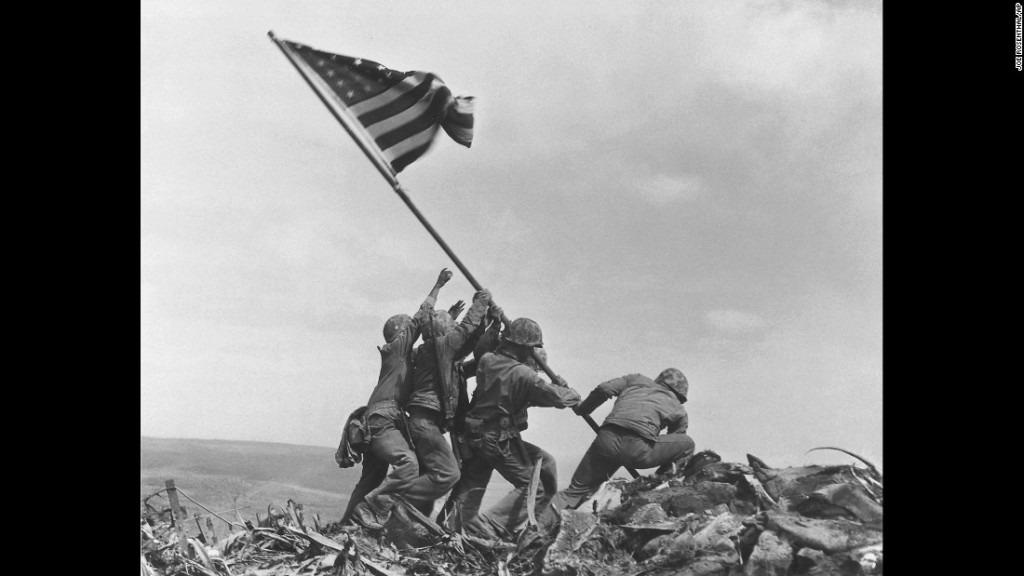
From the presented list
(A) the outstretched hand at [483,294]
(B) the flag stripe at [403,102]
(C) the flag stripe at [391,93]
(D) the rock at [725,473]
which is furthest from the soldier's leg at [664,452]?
(C) the flag stripe at [391,93]

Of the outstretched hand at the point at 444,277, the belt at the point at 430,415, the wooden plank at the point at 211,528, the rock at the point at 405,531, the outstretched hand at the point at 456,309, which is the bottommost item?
the wooden plank at the point at 211,528

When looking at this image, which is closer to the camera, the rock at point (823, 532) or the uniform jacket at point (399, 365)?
the rock at point (823, 532)

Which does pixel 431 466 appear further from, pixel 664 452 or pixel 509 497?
pixel 664 452

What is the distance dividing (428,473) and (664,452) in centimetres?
211

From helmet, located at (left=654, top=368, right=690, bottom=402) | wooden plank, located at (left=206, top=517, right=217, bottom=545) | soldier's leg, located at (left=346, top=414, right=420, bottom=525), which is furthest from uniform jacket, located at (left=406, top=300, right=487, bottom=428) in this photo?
wooden plank, located at (left=206, top=517, right=217, bottom=545)

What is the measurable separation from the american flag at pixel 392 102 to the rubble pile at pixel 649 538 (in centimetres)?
335

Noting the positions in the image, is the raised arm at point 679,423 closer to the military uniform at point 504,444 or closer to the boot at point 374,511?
the military uniform at point 504,444

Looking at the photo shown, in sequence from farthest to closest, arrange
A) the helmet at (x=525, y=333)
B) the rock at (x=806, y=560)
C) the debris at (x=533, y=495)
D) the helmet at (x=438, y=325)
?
the helmet at (x=438, y=325) < the helmet at (x=525, y=333) < the debris at (x=533, y=495) < the rock at (x=806, y=560)

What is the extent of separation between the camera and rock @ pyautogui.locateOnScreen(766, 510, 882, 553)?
8.35 meters

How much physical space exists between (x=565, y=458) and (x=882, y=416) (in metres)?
2.79

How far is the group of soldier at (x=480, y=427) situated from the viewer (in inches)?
359

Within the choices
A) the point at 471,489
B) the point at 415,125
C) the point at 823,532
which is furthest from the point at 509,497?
the point at 415,125

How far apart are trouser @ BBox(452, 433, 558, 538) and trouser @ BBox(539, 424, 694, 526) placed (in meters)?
0.15
